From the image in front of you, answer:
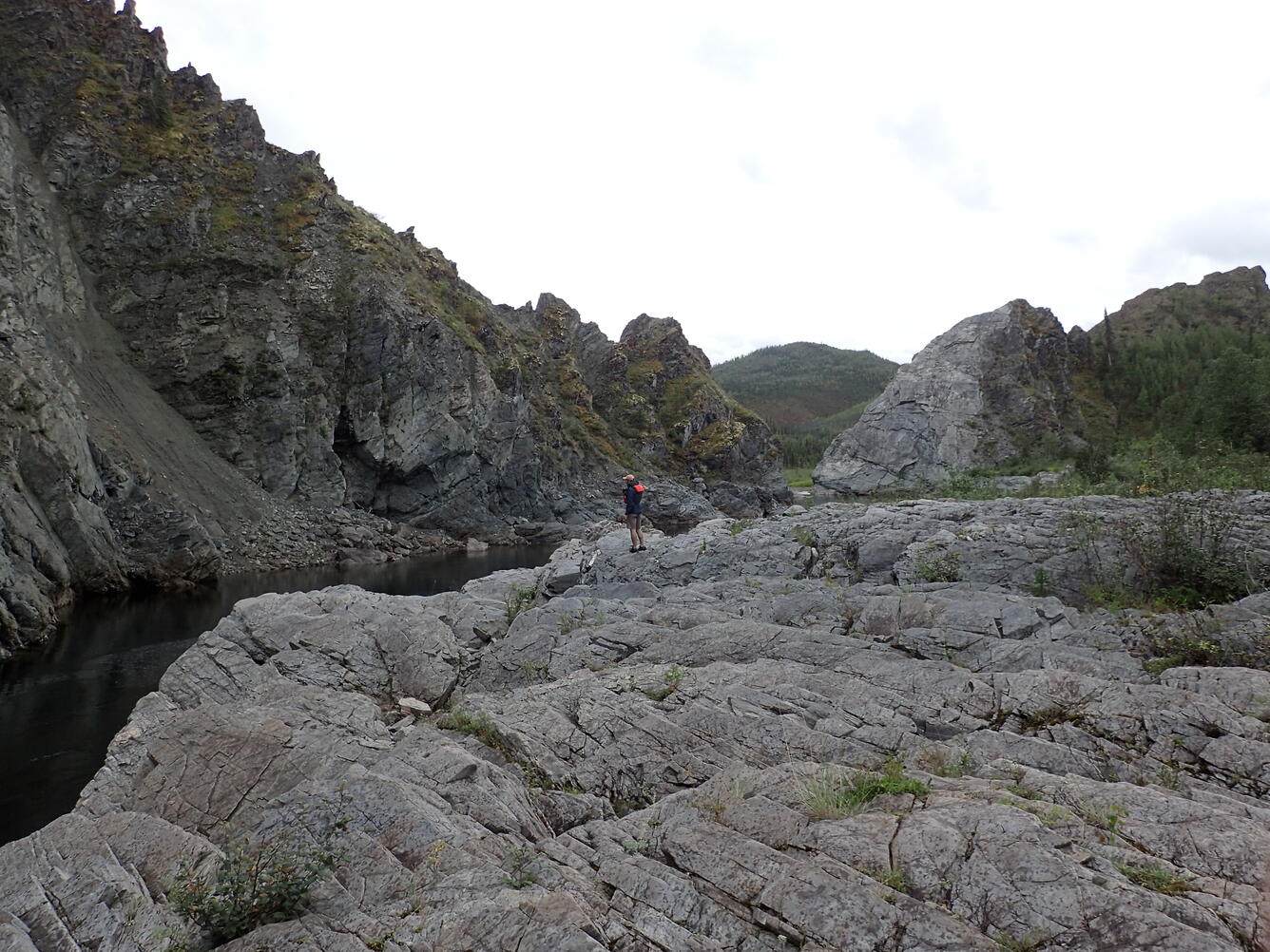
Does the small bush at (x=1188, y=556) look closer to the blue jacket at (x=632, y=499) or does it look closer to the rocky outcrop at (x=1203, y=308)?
the blue jacket at (x=632, y=499)

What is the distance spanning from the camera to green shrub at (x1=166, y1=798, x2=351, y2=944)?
635cm

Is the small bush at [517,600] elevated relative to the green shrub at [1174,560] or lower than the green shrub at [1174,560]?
lower

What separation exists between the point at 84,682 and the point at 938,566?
94.5 ft

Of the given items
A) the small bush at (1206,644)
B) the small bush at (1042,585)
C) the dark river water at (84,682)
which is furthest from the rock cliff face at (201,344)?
the small bush at (1206,644)

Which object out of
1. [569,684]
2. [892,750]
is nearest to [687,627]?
[569,684]

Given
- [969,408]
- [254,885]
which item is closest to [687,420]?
[969,408]

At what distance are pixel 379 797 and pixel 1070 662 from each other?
1061 cm

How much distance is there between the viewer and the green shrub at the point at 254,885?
6.35m

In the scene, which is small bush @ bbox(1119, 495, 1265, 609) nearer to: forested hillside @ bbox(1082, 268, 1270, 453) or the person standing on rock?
the person standing on rock

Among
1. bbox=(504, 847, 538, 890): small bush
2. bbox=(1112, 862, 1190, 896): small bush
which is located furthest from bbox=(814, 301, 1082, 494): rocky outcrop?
bbox=(504, 847, 538, 890): small bush

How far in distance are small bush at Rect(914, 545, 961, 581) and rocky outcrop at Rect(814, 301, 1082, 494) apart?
6997 cm

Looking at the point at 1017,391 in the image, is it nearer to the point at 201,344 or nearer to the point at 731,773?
the point at 731,773

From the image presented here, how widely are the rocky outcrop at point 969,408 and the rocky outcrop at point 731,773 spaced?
7289cm

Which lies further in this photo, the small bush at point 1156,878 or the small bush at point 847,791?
the small bush at point 847,791
